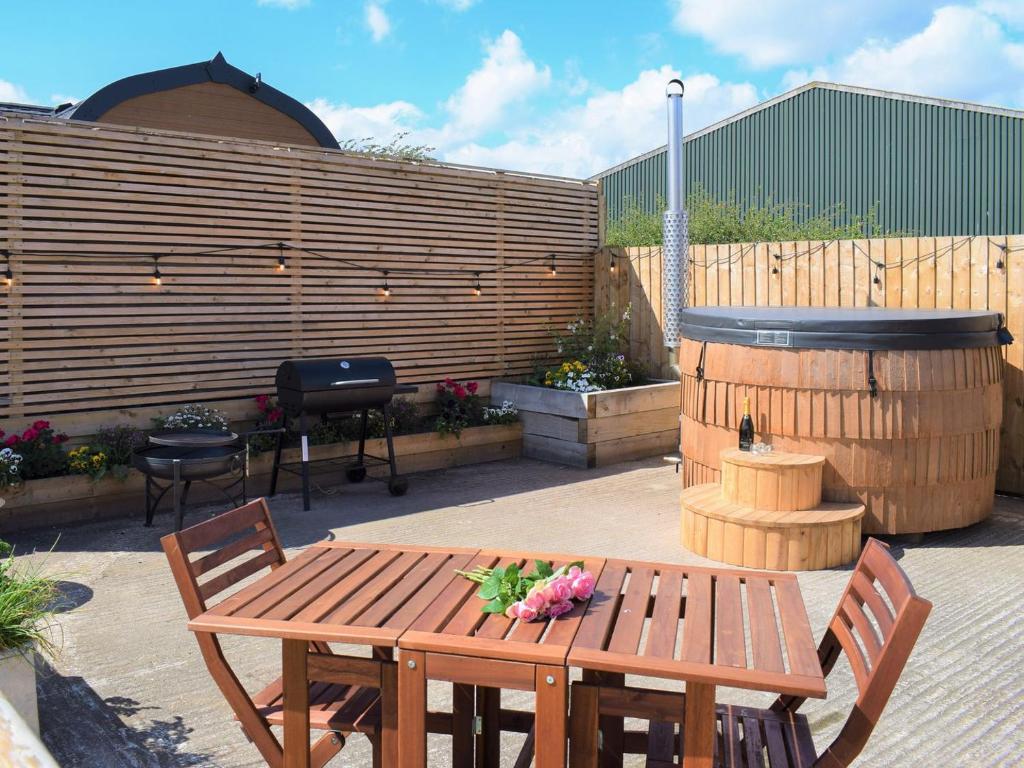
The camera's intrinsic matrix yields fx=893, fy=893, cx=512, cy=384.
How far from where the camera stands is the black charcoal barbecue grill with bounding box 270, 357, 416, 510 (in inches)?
307

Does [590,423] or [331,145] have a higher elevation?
[331,145]

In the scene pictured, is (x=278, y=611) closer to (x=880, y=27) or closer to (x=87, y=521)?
(x=87, y=521)

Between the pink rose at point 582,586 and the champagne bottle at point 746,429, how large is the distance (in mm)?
4347

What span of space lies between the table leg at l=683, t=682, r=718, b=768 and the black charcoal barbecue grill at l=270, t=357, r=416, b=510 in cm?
578

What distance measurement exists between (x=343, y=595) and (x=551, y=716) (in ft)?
2.63

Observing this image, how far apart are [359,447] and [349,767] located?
562 cm

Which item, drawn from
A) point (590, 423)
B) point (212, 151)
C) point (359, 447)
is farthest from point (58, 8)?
point (590, 423)

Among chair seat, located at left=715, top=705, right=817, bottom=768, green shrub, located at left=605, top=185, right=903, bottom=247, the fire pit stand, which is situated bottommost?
chair seat, located at left=715, top=705, right=817, bottom=768

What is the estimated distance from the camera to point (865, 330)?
6395 millimetres

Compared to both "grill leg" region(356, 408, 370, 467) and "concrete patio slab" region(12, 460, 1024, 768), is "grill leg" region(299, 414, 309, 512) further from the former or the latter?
"grill leg" region(356, 408, 370, 467)

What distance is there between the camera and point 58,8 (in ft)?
35.4

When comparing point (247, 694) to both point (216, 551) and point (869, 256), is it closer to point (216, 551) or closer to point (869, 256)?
point (216, 551)

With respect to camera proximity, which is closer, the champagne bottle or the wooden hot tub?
the wooden hot tub

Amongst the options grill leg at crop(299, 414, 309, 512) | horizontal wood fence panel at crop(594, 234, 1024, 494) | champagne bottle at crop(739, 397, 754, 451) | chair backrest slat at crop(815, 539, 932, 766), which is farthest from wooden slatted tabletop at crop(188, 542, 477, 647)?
horizontal wood fence panel at crop(594, 234, 1024, 494)
